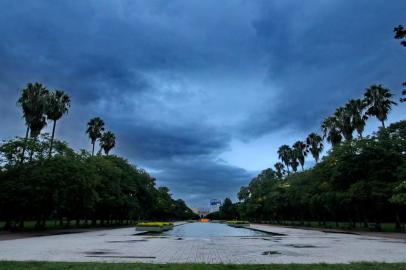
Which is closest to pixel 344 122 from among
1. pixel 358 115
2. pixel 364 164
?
pixel 358 115

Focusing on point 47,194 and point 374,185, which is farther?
point 374,185

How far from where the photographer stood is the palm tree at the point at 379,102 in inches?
1650

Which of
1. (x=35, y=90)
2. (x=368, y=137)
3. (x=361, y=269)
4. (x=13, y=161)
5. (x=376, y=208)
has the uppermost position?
(x=35, y=90)

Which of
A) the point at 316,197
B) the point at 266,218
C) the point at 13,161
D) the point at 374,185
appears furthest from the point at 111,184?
the point at 266,218

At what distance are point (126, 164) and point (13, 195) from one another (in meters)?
32.0

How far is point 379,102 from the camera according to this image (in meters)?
42.1

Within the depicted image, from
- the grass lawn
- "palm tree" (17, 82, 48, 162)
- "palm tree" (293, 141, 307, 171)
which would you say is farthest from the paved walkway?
"palm tree" (293, 141, 307, 171)

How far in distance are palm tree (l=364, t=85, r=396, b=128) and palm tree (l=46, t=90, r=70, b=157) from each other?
1474 inches

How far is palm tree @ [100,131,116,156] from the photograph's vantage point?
67625mm

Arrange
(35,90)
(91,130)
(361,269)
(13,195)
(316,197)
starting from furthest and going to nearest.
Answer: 1. (91,130)
2. (316,197)
3. (35,90)
4. (13,195)
5. (361,269)

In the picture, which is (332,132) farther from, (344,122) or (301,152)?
(301,152)

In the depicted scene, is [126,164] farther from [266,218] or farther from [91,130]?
[266,218]

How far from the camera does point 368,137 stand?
40812 mm

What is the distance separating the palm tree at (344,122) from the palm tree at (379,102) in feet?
17.9
